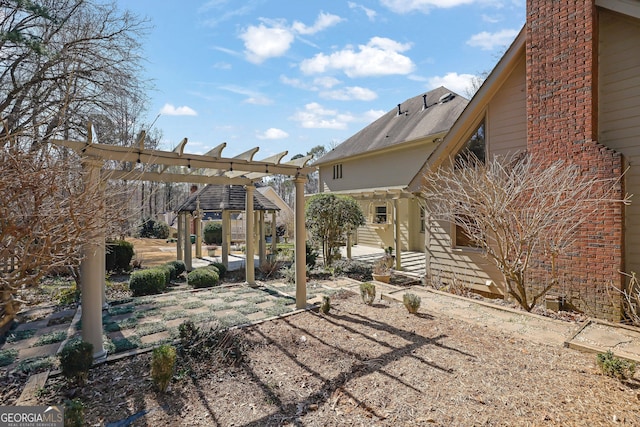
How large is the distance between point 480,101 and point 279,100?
7.27m

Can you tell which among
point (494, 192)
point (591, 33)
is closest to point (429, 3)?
point (591, 33)

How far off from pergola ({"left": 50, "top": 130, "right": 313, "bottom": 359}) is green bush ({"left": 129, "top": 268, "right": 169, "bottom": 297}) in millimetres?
1442

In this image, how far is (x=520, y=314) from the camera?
5715 mm

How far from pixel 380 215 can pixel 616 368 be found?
41.9 feet

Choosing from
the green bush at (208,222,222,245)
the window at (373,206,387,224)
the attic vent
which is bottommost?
the green bush at (208,222,222,245)

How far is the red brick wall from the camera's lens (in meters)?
5.66

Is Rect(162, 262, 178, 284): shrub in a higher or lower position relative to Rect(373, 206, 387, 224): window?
lower

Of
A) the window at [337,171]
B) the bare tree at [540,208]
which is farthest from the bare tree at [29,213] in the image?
the window at [337,171]

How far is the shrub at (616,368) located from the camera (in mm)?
3432

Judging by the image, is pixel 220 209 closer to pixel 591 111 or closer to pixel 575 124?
pixel 575 124

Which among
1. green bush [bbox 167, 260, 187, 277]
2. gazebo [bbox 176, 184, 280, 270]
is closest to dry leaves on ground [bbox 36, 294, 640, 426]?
green bush [bbox 167, 260, 187, 277]

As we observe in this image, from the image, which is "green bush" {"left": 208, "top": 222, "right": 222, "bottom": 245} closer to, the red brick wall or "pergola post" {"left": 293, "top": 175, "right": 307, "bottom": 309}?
"pergola post" {"left": 293, "top": 175, "right": 307, "bottom": 309}

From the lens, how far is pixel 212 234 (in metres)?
22.1

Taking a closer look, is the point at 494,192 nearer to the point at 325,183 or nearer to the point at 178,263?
the point at 178,263
